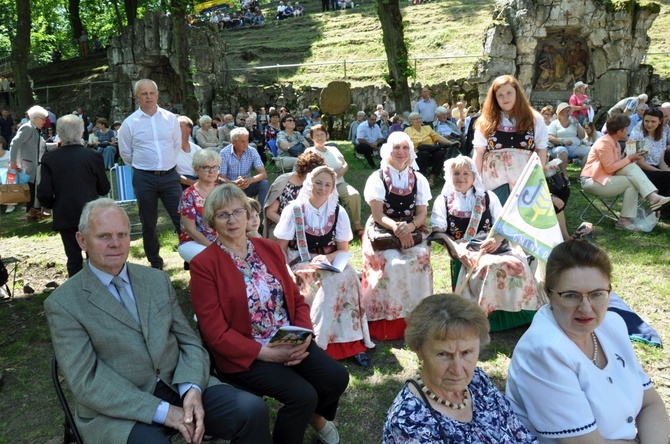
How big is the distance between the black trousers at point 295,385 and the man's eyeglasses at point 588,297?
1275 mm

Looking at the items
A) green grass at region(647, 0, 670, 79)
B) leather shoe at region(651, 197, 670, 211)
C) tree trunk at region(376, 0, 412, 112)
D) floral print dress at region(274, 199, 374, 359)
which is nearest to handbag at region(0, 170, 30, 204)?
floral print dress at region(274, 199, 374, 359)

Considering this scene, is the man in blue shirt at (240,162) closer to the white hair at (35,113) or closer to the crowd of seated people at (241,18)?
the white hair at (35,113)

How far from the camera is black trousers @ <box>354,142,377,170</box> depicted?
12.1m

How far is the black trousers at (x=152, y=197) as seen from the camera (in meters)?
5.74

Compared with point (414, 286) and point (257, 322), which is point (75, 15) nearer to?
point (414, 286)

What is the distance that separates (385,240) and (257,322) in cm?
185

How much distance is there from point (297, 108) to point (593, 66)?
34.7 feet

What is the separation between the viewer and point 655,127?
288 inches

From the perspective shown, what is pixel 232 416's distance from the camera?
2.47 m

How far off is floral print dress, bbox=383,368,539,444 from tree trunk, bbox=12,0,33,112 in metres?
18.3

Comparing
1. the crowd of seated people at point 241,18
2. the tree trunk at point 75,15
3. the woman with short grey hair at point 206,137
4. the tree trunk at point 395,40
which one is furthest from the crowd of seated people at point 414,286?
the crowd of seated people at point 241,18

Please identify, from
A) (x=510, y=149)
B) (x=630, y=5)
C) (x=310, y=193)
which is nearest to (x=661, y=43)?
(x=630, y=5)

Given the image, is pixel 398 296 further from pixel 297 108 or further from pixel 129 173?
pixel 297 108

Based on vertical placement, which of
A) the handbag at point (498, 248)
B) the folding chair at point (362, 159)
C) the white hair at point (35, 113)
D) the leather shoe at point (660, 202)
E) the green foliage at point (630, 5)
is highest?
the green foliage at point (630, 5)
